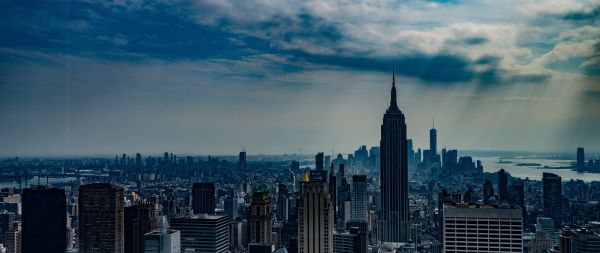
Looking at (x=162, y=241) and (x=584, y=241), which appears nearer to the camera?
(x=584, y=241)

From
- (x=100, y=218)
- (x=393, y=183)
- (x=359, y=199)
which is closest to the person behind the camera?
(x=100, y=218)

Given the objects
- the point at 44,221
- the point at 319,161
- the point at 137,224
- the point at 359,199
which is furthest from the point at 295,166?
the point at 359,199

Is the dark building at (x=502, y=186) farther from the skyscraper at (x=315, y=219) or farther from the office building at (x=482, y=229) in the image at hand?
the skyscraper at (x=315, y=219)

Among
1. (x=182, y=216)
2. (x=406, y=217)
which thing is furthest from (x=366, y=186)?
(x=182, y=216)

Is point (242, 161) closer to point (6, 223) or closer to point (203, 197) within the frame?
point (203, 197)

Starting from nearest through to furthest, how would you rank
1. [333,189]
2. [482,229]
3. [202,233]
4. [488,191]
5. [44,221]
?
[482,229] → [44,221] → [202,233] → [488,191] → [333,189]

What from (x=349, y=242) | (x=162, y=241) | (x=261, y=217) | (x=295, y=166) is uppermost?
(x=295, y=166)

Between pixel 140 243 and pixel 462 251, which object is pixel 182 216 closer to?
pixel 140 243

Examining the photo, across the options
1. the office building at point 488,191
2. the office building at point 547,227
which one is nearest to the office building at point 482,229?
the office building at point 547,227
